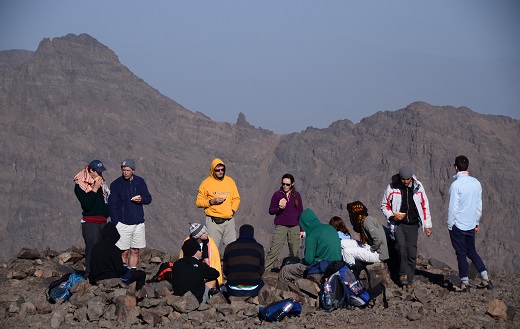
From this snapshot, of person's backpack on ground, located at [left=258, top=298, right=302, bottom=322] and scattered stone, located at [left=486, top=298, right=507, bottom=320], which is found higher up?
scattered stone, located at [left=486, top=298, right=507, bottom=320]

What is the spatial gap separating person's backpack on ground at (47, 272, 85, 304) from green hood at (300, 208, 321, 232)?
350 centimetres

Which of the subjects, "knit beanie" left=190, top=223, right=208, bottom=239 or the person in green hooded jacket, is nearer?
"knit beanie" left=190, top=223, right=208, bottom=239

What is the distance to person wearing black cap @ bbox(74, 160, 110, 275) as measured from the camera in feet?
37.8

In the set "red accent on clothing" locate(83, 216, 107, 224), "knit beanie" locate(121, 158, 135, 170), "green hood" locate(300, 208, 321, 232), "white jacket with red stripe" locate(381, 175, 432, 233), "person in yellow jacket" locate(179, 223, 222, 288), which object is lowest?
"person in yellow jacket" locate(179, 223, 222, 288)

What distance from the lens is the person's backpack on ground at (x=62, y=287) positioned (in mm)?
10969

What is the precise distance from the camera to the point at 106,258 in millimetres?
10719

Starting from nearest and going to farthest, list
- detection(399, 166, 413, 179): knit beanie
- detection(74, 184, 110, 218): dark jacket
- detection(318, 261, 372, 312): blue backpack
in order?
detection(318, 261, 372, 312): blue backpack, detection(399, 166, 413, 179): knit beanie, detection(74, 184, 110, 218): dark jacket

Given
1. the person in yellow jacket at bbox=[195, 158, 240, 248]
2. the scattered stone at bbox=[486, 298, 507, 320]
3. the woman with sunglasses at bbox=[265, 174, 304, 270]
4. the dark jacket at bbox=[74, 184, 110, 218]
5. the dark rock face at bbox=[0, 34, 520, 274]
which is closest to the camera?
the scattered stone at bbox=[486, 298, 507, 320]

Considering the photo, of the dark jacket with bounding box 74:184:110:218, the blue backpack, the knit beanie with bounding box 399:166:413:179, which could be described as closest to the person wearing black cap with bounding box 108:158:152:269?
the dark jacket with bounding box 74:184:110:218

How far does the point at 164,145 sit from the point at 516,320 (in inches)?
3303

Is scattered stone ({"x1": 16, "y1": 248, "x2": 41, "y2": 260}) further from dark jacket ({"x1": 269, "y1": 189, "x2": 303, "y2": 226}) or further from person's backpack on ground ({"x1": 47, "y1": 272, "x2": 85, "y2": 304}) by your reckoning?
dark jacket ({"x1": 269, "y1": 189, "x2": 303, "y2": 226})

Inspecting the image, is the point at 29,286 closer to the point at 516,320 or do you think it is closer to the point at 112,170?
the point at 516,320

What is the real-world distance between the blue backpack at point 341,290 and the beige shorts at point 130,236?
3231 millimetres

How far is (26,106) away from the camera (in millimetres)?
90875
